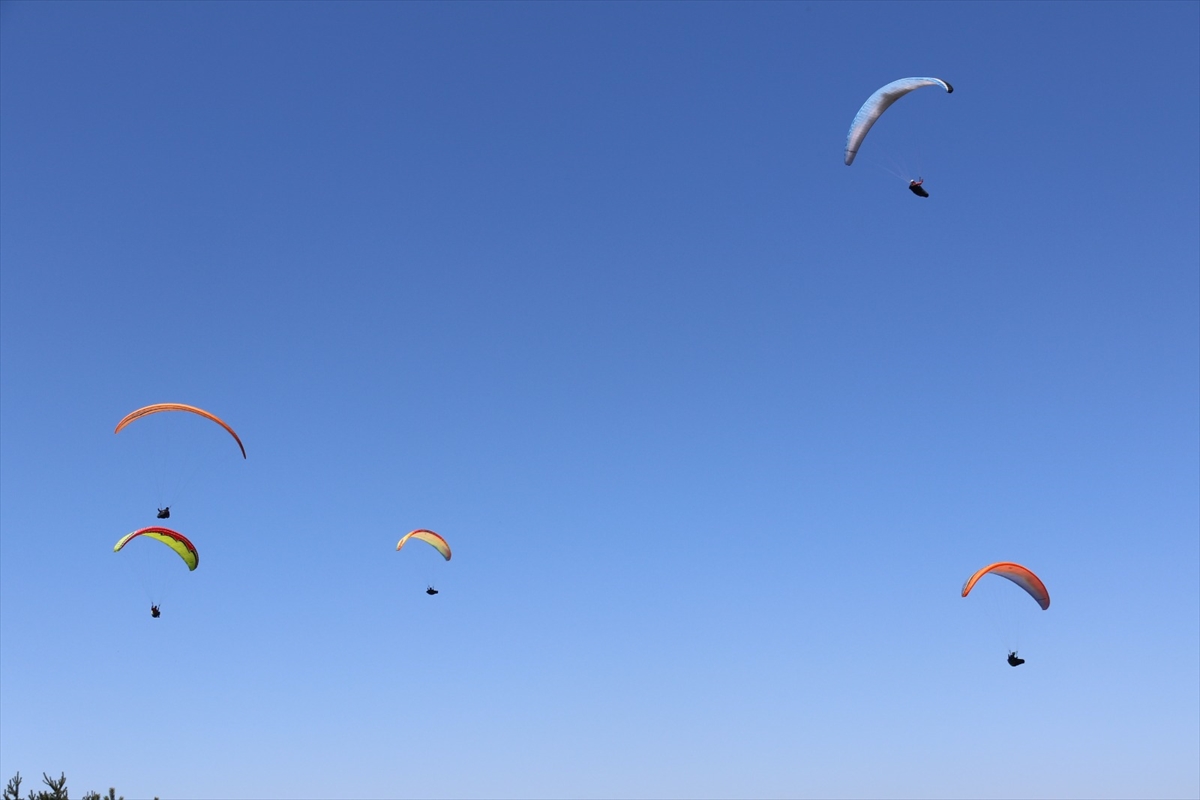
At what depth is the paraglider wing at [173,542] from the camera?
4080 cm

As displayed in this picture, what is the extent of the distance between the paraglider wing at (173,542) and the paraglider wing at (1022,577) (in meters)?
32.7

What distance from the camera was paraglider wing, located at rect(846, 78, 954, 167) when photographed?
1478 inches

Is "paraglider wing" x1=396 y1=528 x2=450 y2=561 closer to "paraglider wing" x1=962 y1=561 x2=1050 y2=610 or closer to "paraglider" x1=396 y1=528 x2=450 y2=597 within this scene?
"paraglider" x1=396 y1=528 x2=450 y2=597

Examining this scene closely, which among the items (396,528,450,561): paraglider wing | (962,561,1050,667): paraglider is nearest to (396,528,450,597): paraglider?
(396,528,450,561): paraglider wing

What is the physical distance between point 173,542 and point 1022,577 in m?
35.9

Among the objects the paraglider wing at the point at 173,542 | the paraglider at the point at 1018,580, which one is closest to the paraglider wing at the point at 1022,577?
the paraglider at the point at 1018,580

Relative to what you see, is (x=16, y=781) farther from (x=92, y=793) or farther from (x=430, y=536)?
(x=430, y=536)

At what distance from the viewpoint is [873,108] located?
38.3 m

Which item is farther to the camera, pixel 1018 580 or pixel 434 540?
pixel 434 540

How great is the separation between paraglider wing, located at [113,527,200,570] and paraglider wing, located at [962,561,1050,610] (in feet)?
107

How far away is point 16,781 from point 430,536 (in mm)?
25157

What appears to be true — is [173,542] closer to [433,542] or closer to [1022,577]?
[433,542]

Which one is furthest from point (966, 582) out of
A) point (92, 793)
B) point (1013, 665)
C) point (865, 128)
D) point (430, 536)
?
point (92, 793)

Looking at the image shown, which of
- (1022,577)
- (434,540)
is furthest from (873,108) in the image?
(434,540)
